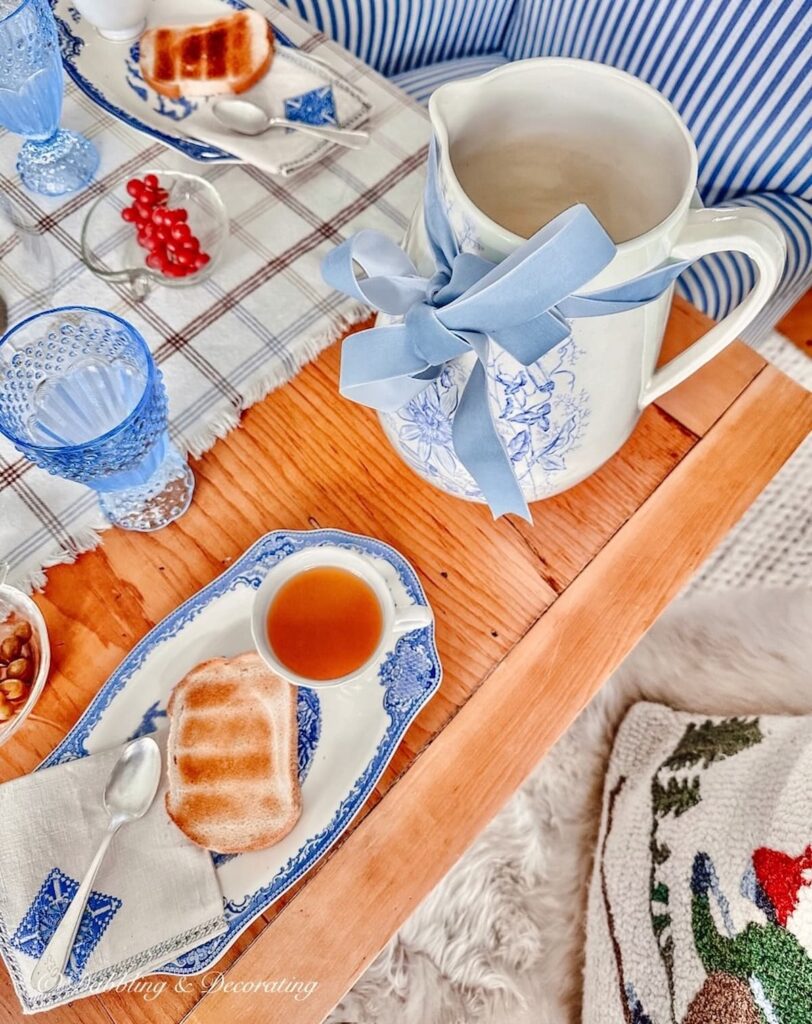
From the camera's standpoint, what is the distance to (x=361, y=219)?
635mm

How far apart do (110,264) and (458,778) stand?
1.47 feet

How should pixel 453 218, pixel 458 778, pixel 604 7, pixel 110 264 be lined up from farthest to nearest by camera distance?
pixel 604 7 → pixel 110 264 → pixel 458 778 → pixel 453 218

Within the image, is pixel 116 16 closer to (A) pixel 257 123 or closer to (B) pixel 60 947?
(A) pixel 257 123

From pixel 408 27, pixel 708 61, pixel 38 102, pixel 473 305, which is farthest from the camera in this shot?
pixel 408 27

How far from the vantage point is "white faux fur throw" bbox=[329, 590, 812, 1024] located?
746 millimetres

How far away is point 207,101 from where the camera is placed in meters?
0.65

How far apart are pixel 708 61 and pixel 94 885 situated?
826mm

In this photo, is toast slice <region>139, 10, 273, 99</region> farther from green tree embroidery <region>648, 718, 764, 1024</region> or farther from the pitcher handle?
green tree embroidery <region>648, 718, 764, 1024</region>

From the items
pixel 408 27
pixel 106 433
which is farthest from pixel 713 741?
pixel 408 27

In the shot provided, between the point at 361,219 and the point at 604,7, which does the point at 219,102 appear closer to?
the point at 361,219

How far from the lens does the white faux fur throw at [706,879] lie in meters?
0.48

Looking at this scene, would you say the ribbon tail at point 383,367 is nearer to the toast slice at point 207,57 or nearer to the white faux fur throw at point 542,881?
the toast slice at point 207,57

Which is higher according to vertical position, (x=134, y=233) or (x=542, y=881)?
(x=134, y=233)

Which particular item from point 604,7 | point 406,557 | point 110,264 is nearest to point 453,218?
point 406,557
